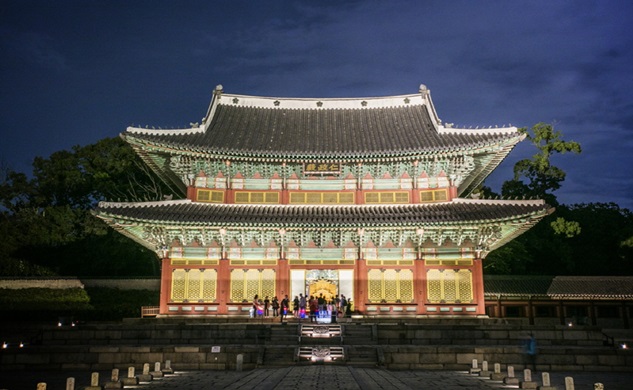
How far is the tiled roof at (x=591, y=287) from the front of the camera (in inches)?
1576

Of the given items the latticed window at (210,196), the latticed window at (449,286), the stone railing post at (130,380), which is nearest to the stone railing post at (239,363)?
the stone railing post at (130,380)

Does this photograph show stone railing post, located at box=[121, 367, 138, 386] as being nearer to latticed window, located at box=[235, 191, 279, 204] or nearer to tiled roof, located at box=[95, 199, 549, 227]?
tiled roof, located at box=[95, 199, 549, 227]

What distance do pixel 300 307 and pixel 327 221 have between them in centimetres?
541

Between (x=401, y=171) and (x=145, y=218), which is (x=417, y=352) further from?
(x=145, y=218)

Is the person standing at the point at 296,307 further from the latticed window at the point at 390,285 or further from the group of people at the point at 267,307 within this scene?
the latticed window at the point at 390,285

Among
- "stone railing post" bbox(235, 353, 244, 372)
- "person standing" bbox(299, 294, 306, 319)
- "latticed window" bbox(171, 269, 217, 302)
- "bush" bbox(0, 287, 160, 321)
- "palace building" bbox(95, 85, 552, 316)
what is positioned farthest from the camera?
"bush" bbox(0, 287, 160, 321)

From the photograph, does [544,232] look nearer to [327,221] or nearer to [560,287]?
[560,287]

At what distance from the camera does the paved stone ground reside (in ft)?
55.5

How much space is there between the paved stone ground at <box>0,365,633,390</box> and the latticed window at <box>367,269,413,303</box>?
1124 centimetres

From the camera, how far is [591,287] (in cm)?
4128

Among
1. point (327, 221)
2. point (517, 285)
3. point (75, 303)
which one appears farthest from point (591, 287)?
point (75, 303)

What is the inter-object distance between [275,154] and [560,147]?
1471 inches

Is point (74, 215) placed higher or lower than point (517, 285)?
higher

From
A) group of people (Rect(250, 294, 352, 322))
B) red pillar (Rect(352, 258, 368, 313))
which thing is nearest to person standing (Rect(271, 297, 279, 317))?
group of people (Rect(250, 294, 352, 322))
